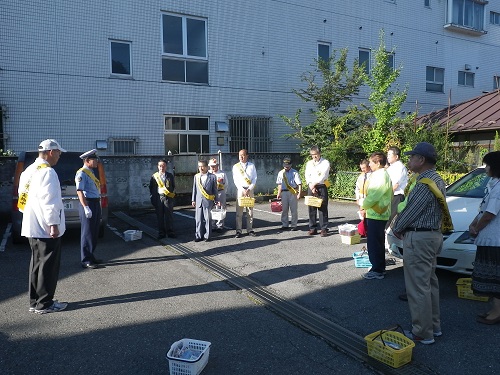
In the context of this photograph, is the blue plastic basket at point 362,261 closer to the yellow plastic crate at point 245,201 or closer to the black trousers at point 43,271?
the yellow plastic crate at point 245,201

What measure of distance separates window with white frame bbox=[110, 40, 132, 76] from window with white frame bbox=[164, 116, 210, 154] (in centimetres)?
213

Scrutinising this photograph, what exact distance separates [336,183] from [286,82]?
5127mm

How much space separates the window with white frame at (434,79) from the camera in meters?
21.7

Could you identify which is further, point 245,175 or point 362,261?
point 245,175

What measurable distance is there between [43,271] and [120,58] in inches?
433

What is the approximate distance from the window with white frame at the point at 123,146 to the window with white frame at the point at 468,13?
17600mm

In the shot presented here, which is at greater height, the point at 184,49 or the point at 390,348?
the point at 184,49

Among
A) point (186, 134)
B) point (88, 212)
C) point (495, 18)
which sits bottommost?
point (88, 212)

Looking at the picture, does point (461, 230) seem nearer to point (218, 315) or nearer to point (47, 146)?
point (218, 315)

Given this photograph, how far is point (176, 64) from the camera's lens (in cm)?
1521

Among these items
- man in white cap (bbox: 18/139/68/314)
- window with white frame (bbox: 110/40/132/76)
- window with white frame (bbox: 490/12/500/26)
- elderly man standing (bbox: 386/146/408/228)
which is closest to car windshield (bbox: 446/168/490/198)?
elderly man standing (bbox: 386/146/408/228)

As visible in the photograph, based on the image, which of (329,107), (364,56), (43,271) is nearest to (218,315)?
(43,271)

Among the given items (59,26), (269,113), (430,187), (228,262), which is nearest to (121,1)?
(59,26)

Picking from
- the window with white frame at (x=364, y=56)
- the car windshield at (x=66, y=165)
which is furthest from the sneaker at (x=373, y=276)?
the window with white frame at (x=364, y=56)
